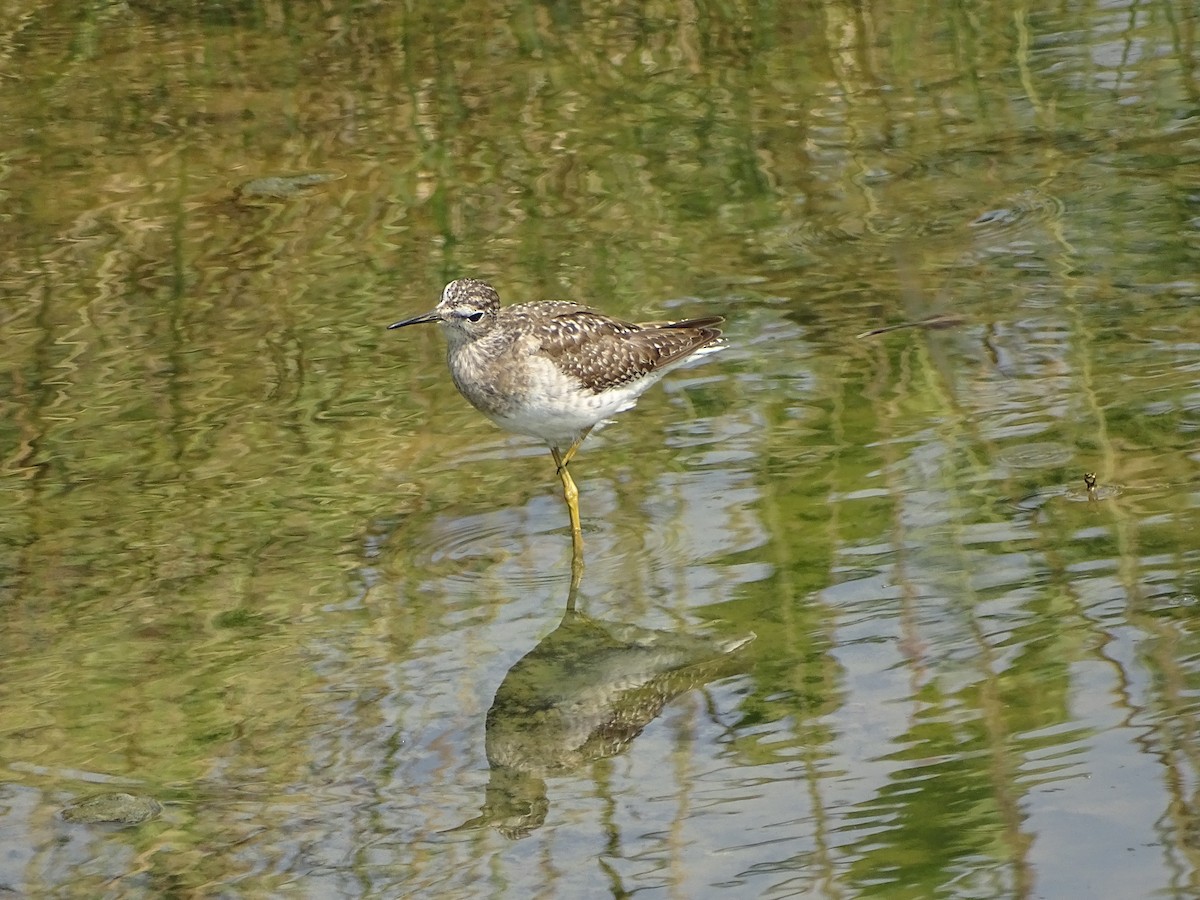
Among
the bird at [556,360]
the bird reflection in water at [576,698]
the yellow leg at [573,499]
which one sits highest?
the bird at [556,360]

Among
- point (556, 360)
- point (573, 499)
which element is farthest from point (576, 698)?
point (556, 360)

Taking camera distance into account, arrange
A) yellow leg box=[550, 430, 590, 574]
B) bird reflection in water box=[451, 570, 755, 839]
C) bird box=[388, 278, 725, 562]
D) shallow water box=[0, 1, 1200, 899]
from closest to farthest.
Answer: shallow water box=[0, 1, 1200, 899], bird reflection in water box=[451, 570, 755, 839], yellow leg box=[550, 430, 590, 574], bird box=[388, 278, 725, 562]

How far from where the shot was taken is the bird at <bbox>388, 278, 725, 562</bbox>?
24.5ft

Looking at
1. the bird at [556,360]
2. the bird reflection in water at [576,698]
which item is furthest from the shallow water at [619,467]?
the bird at [556,360]

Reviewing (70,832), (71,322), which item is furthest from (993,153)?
(70,832)

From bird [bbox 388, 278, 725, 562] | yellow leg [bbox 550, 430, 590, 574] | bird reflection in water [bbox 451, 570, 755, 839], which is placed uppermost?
bird [bbox 388, 278, 725, 562]

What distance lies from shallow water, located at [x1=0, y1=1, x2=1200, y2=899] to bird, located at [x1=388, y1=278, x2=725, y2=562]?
1.10 feet

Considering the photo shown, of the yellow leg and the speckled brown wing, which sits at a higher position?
the speckled brown wing

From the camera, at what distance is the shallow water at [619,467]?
5.48 m

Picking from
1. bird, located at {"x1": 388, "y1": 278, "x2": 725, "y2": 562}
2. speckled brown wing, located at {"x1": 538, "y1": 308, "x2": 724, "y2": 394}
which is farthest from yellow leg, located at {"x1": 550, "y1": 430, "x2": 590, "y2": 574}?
speckled brown wing, located at {"x1": 538, "y1": 308, "x2": 724, "y2": 394}

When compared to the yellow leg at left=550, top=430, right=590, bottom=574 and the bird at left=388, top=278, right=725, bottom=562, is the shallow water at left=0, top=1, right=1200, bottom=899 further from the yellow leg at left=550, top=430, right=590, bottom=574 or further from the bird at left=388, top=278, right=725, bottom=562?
the bird at left=388, top=278, right=725, bottom=562

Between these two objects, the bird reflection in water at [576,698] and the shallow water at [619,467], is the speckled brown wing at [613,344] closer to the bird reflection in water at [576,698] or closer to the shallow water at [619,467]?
the shallow water at [619,467]

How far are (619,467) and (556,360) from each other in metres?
0.61

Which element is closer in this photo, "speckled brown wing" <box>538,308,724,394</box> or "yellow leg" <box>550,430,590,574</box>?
"yellow leg" <box>550,430,590,574</box>
